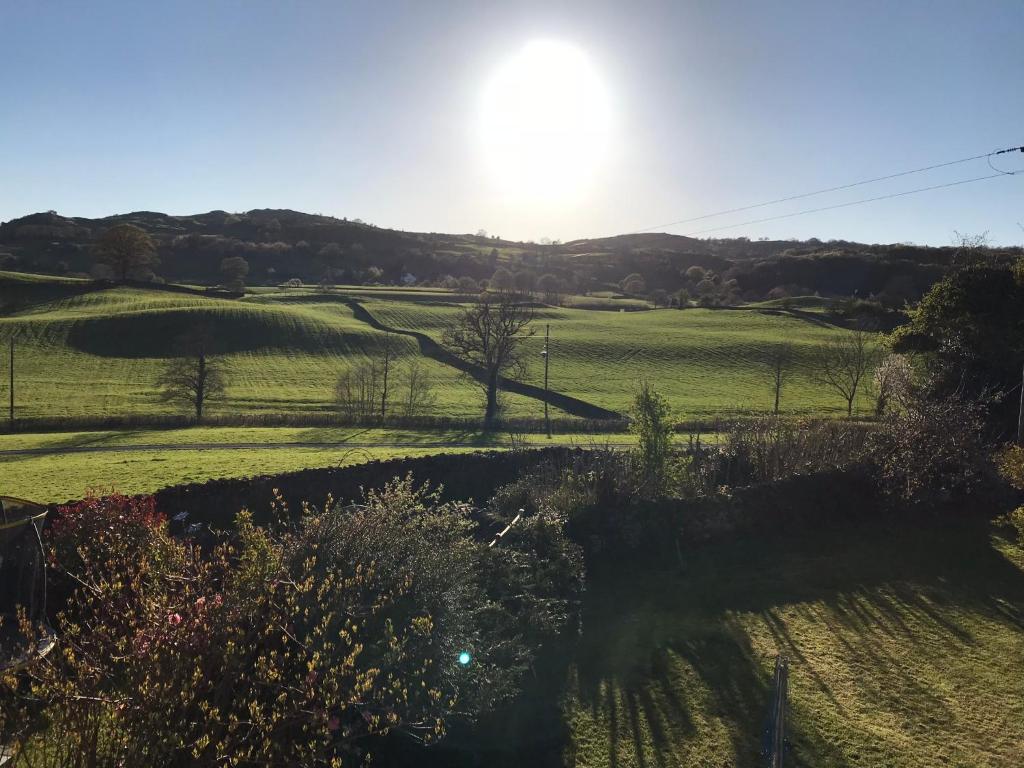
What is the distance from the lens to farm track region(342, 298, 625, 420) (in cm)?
4641

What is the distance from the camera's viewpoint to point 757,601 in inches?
484

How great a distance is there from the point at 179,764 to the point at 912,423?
17278 mm

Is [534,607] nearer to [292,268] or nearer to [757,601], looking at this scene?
[757,601]

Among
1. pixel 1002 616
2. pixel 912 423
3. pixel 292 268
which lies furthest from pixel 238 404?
pixel 292 268

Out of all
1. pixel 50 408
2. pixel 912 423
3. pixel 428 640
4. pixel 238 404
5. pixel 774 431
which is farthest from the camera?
pixel 238 404

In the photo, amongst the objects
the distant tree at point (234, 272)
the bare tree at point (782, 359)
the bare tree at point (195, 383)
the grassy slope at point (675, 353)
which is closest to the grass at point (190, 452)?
the bare tree at point (195, 383)

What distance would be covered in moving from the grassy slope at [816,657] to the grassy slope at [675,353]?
28803mm

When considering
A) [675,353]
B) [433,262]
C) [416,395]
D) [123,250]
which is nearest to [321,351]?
[416,395]

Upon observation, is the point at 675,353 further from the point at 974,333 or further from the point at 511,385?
the point at 974,333

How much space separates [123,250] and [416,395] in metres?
62.8

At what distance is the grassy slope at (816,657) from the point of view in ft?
27.1

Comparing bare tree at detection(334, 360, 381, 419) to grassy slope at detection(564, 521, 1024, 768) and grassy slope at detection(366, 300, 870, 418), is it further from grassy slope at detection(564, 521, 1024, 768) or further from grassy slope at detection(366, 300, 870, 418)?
grassy slope at detection(564, 521, 1024, 768)

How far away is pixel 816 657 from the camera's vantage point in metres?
10.3

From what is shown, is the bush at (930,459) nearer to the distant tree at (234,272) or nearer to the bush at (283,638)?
the bush at (283,638)
